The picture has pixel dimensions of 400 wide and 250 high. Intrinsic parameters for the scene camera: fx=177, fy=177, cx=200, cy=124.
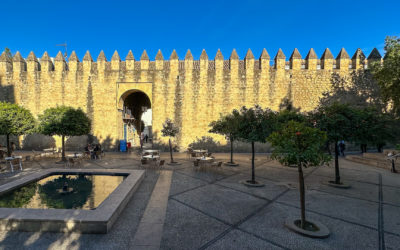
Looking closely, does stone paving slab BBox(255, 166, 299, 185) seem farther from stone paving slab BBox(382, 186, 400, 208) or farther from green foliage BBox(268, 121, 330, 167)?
green foliage BBox(268, 121, 330, 167)

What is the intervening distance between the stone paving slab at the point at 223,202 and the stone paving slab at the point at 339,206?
130cm

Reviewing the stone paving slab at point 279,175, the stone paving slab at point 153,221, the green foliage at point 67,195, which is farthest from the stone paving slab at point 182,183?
the stone paving slab at point 279,175

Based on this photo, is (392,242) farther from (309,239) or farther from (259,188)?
(259,188)

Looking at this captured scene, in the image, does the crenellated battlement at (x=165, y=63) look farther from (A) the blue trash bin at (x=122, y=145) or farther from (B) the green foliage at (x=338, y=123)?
(B) the green foliage at (x=338, y=123)

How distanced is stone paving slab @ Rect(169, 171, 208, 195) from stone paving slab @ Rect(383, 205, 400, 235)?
6.10 m

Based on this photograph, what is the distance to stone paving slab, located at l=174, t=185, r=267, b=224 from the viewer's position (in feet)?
17.8

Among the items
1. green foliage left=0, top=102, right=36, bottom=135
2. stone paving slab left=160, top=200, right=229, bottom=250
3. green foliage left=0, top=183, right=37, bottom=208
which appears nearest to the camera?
stone paving slab left=160, top=200, right=229, bottom=250

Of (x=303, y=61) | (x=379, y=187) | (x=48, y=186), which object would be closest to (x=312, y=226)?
(x=379, y=187)

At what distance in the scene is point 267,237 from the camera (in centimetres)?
430

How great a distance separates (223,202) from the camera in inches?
248

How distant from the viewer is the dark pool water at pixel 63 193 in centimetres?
592

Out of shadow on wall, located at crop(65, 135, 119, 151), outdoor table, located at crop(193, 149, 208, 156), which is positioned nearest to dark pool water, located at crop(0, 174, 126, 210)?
outdoor table, located at crop(193, 149, 208, 156)

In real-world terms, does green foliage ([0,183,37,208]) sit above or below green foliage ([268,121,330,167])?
below

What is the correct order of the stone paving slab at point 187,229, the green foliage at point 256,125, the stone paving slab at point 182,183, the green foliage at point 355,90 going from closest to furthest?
the stone paving slab at point 187,229
the stone paving slab at point 182,183
the green foliage at point 256,125
the green foliage at point 355,90
